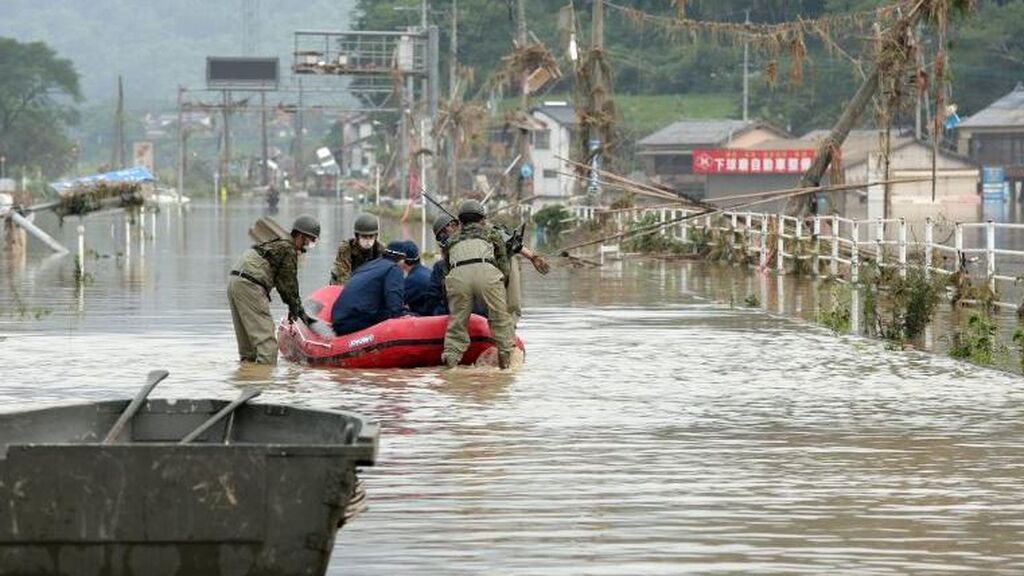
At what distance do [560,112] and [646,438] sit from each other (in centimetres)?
11357

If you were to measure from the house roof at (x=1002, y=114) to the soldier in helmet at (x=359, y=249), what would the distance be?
94.4 meters

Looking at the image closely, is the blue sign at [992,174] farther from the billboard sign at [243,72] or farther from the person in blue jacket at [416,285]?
the person in blue jacket at [416,285]

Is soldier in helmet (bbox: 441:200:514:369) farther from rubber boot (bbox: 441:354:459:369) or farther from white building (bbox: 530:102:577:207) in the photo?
white building (bbox: 530:102:577:207)

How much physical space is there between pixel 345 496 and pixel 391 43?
10820cm

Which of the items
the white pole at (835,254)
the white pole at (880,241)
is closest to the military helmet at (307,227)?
the white pole at (880,241)

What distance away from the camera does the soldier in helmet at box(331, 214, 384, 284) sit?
2039 cm

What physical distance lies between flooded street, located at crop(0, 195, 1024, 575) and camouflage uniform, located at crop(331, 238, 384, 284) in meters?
1.19

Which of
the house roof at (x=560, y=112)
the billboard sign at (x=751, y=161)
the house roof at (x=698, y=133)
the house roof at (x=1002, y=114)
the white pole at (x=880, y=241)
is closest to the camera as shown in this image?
the white pole at (x=880, y=241)

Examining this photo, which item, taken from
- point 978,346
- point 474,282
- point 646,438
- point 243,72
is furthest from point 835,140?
point 243,72

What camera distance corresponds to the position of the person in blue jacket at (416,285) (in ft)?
66.7

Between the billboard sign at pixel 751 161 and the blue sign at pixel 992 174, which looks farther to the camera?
the blue sign at pixel 992 174

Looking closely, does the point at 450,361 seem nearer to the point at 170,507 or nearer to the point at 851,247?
the point at 170,507

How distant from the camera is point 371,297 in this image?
19578mm

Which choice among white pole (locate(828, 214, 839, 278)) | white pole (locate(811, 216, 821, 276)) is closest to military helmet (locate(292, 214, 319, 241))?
white pole (locate(828, 214, 839, 278))
